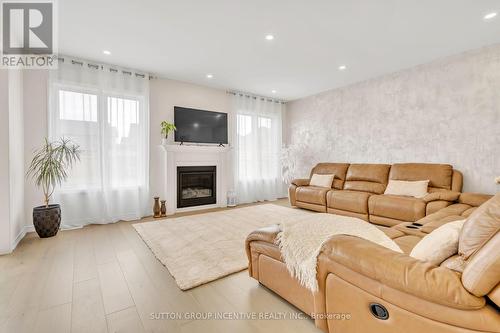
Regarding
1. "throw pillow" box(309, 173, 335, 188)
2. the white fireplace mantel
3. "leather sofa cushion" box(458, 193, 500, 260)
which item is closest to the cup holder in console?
"leather sofa cushion" box(458, 193, 500, 260)

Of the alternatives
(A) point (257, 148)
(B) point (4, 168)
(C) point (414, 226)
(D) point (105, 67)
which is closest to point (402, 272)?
(C) point (414, 226)

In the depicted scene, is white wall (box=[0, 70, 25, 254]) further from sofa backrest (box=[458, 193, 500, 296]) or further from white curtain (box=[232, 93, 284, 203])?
sofa backrest (box=[458, 193, 500, 296])

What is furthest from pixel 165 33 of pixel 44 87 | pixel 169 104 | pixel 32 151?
pixel 32 151

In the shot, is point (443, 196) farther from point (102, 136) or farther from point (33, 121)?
point (33, 121)

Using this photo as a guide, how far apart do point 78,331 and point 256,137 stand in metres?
4.81

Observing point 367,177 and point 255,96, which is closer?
point 367,177

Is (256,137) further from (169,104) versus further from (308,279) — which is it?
(308,279)

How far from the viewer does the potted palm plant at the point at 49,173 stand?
3.02 metres

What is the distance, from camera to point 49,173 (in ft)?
10.1

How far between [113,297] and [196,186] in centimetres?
321

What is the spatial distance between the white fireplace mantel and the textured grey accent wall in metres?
2.37

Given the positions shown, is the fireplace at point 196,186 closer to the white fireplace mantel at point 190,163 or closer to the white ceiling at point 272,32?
the white fireplace mantel at point 190,163

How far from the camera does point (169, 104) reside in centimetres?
455

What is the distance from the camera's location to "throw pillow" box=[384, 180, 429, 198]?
346 centimetres
